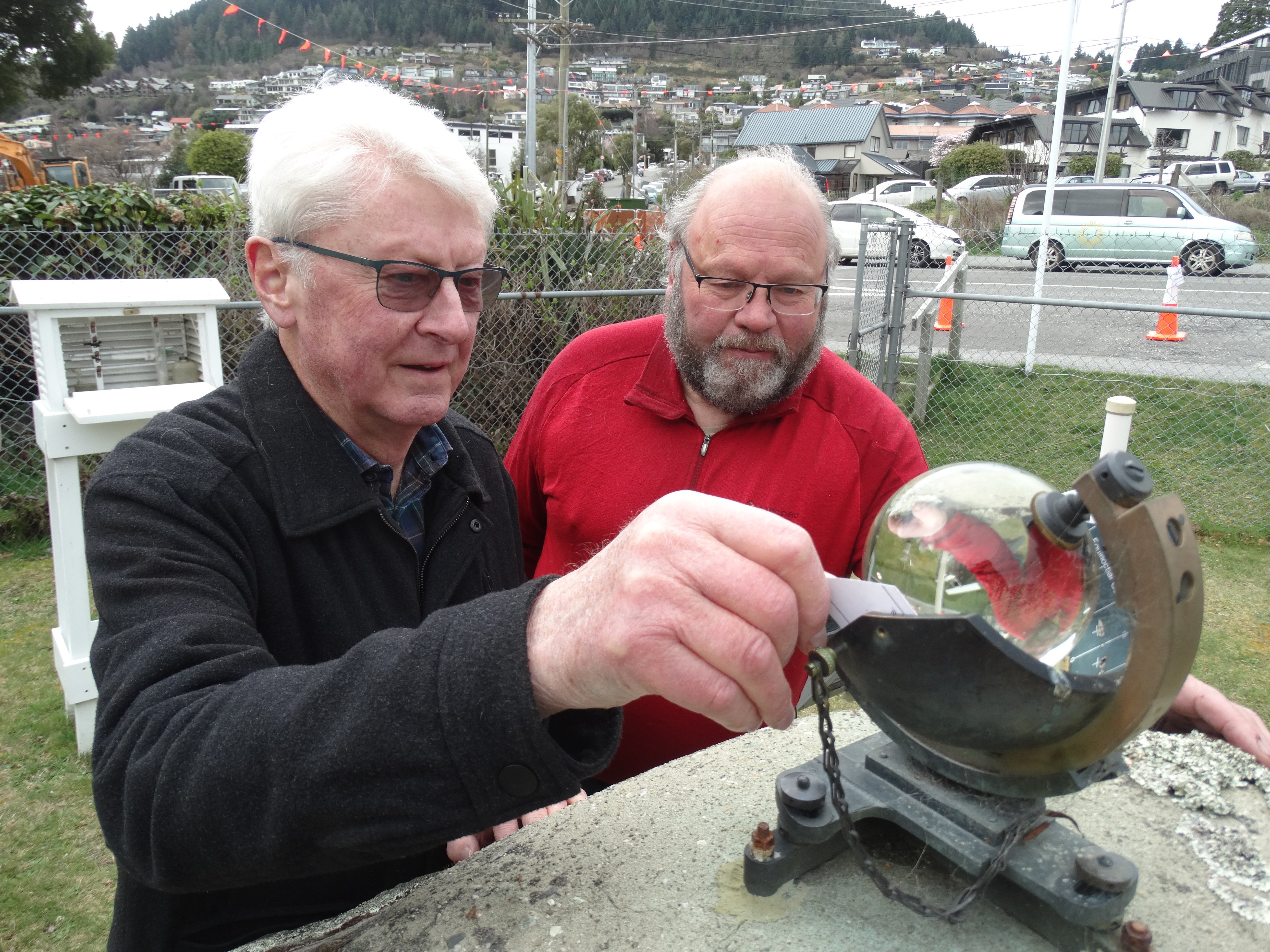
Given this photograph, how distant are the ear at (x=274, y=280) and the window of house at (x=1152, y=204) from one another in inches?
673

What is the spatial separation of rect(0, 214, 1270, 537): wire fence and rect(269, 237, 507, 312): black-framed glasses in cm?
419

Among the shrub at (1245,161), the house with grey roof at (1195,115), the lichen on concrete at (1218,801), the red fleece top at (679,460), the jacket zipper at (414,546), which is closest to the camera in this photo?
the lichen on concrete at (1218,801)

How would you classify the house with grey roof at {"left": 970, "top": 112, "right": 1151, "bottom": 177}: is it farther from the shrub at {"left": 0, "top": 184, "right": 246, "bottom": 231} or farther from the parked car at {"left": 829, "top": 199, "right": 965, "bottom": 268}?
the shrub at {"left": 0, "top": 184, "right": 246, "bottom": 231}

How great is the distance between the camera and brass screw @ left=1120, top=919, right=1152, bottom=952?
1000 mm

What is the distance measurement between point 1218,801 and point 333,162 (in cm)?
176

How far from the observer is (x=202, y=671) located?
97 centimetres

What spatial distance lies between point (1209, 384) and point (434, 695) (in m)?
8.76

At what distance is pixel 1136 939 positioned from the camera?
1.00 m

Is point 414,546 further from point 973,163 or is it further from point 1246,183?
point 1246,183

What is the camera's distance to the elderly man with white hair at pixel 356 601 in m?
0.84

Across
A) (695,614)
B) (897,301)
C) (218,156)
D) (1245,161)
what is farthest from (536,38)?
(1245,161)

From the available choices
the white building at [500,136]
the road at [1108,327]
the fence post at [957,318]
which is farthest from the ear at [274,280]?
the white building at [500,136]

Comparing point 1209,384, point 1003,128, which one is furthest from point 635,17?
point 1209,384

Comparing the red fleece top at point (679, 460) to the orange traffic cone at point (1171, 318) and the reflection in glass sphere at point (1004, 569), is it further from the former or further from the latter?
the orange traffic cone at point (1171, 318)
